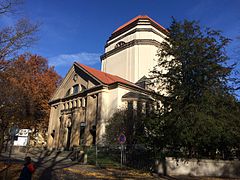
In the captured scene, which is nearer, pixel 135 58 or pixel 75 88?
pixel 75 88

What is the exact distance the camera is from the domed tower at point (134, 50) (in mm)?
35344

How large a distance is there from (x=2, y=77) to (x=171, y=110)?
1249 cm

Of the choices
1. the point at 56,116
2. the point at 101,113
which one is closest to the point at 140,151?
the point at 101,113

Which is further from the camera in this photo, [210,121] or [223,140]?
[223,140]

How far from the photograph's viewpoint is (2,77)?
15.9m

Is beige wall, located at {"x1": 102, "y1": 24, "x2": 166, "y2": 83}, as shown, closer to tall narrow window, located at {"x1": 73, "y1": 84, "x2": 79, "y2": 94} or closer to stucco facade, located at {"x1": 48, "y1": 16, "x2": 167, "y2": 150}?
stucco facade, located at {"x1": 48, "y1": 16, "x2": 167, "y2": 150}

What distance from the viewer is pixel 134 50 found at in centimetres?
3556

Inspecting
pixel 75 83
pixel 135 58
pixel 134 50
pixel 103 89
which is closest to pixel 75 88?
pixel 75 83

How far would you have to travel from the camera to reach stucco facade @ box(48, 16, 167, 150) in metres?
27.8

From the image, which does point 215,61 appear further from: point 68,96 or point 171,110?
point 68,96

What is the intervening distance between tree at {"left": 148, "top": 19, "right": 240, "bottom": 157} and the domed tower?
16.5m

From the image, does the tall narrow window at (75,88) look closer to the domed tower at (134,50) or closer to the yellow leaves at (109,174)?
the domed tower at (134,50)

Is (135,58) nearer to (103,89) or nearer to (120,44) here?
(120,44)

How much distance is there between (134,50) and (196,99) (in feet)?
68.9
